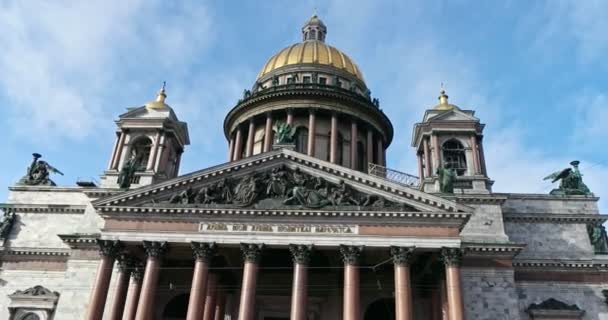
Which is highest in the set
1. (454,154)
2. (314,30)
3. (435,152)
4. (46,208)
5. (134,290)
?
(314,30)

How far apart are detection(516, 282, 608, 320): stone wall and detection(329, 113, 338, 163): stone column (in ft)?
47.5

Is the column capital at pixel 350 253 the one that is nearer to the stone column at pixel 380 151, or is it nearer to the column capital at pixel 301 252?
the column capital at pixel 301 252

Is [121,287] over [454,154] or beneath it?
beneath

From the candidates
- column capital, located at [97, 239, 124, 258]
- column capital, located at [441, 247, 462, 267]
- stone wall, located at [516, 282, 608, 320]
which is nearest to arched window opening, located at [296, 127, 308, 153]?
column capital, located at [441, 247, 462, 267]

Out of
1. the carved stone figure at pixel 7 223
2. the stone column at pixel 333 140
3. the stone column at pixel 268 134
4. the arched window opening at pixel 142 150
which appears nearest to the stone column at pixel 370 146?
the stone column at pixel 333 140

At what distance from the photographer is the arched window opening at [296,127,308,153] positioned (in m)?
37.4

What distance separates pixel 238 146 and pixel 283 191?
15802mm

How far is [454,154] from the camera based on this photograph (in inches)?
1236

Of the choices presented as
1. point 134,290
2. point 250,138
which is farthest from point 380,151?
point 134,290

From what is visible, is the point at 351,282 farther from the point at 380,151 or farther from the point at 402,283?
the point at 380,151

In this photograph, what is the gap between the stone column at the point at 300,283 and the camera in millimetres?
21047

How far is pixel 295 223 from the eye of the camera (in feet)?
75.4

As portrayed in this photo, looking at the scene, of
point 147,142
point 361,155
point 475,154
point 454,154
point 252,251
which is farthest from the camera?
point 361,155

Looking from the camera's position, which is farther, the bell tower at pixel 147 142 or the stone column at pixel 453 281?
the bell tower at pixel 147 142
